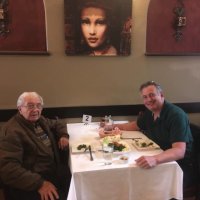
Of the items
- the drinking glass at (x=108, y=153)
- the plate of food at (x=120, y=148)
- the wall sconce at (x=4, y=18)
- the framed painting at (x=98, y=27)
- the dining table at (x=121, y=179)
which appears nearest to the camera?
the dining table at (x=121, y=179)

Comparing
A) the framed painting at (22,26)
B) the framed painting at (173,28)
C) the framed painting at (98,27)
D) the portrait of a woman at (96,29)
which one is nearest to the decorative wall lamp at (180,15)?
the framed painting at (173,28)

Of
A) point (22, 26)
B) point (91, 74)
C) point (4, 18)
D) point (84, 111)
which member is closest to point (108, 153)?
point (84, 111)

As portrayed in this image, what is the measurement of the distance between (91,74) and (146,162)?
1.46 meters

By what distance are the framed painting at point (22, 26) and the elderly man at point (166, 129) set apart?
4.23 feet

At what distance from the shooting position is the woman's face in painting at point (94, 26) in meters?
2.57

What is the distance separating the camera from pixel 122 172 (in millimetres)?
1508

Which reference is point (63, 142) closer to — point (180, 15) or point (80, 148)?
point (80, 148)

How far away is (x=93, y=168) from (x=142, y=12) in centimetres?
195

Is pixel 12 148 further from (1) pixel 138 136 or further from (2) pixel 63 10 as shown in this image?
(2) pixel 63 10

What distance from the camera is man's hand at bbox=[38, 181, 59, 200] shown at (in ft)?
5.21

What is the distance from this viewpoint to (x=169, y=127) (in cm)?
189

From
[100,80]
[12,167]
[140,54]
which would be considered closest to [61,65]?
[100,80]

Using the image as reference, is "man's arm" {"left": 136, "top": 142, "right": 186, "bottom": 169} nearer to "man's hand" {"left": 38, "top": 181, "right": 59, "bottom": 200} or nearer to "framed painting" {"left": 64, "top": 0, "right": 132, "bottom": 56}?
"man's hand" {"left": 38, "top": 181, "right": 59, "bottom": 200}

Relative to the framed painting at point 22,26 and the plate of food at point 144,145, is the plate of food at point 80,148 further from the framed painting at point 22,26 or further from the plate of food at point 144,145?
the framed painting at point 22,26
